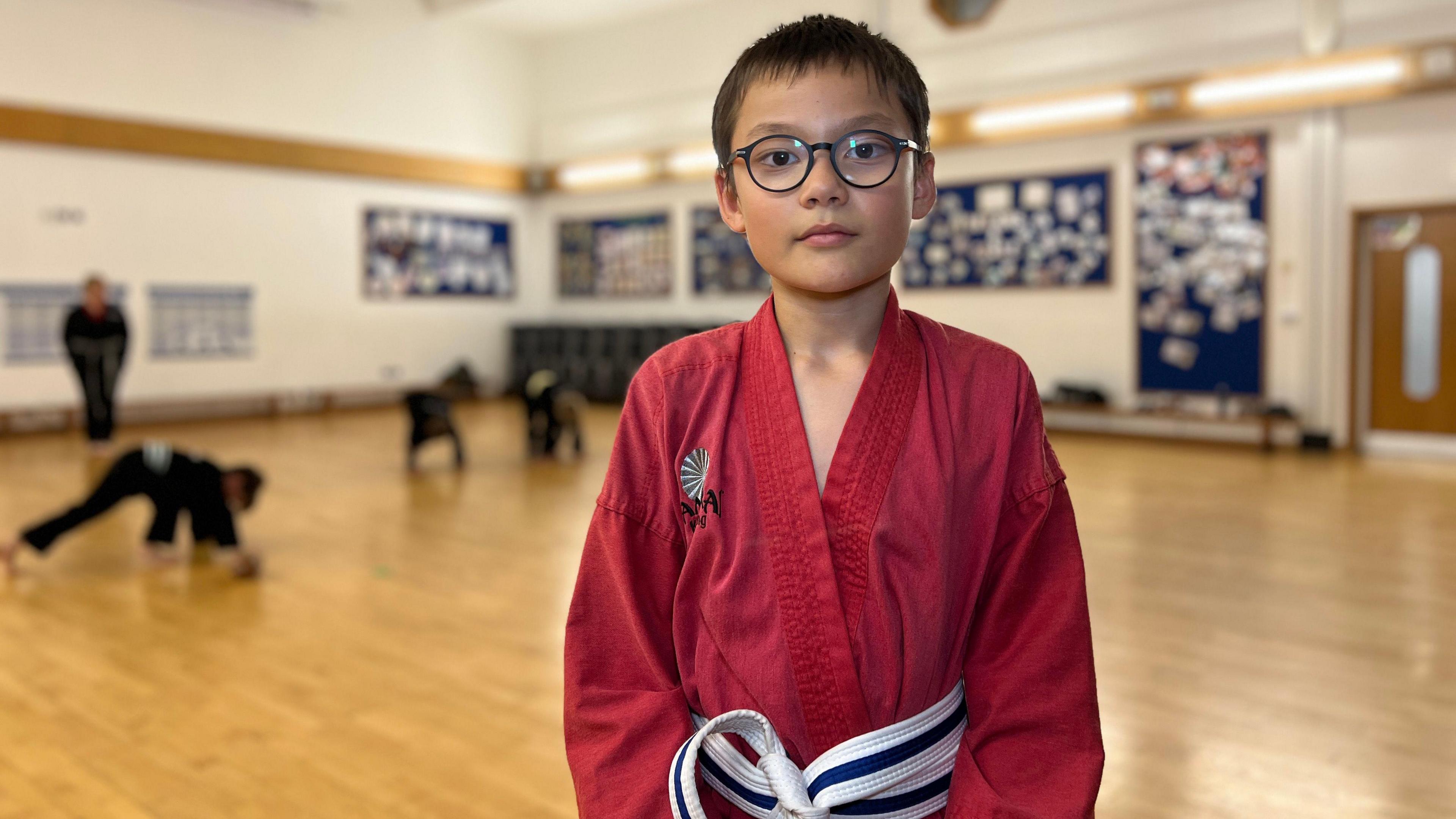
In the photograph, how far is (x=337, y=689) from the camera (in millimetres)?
3086

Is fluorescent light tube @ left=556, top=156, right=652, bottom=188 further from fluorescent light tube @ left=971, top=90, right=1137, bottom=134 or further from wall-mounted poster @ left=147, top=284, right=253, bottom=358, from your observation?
fluorescent light tube @ left=971, top=90, right=1137, bottom=134

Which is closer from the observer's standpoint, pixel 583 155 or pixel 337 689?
pixel 337 689

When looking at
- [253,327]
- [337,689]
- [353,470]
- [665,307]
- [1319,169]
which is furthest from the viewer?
[665,307]

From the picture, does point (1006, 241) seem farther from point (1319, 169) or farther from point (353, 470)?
point (353, 470)

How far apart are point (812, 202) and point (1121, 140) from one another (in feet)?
28.2

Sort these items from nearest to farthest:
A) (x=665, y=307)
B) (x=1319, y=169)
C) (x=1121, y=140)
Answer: (x=1319, y=169)
(x=1121, y=140)
(x=665, y=307)

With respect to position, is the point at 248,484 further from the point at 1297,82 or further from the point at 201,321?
the point at 1297,82

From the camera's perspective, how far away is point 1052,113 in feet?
28.9

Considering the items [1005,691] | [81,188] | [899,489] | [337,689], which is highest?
[81,188]

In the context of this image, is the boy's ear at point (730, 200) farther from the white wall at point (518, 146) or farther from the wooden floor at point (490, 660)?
the white wall at point (518, 146)

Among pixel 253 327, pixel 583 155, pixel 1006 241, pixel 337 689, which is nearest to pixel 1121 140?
pixel 1006 241

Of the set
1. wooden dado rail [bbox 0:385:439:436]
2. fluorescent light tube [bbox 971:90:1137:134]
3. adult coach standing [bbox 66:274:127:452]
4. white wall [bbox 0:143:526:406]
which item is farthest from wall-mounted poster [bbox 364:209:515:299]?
fluorescent light tube [bbox 971:90:1137:134]

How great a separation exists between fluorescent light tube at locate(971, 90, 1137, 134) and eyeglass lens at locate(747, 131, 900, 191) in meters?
8.38

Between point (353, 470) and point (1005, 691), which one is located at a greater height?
point (1005, 691)
